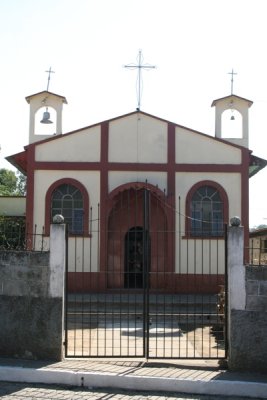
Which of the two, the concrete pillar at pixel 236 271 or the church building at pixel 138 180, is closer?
the concrete pillar at pixel 236 271

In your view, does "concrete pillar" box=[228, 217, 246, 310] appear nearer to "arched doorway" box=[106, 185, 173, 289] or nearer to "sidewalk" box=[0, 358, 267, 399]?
"sidewalk" box=[0, 358, 267, 399]

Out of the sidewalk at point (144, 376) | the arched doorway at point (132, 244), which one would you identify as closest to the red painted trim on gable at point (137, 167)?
the arched doorway at point (132, 244)

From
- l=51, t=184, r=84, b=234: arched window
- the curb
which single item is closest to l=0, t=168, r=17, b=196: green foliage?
l=51, t=184, r=84, b=234: arched window

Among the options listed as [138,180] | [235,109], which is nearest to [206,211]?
[138,180]

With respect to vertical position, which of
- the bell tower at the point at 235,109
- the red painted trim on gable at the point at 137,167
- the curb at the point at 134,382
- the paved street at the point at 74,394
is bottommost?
→ the paved street at the point at 74,394

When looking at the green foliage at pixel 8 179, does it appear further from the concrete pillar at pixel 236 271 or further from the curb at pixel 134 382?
the concrete pillar at pixel 236 271

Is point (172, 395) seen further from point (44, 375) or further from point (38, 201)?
point (38, 201)

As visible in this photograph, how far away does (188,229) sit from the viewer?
16609 mm

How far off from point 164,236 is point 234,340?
9.89 m

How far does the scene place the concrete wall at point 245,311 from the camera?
279 inches

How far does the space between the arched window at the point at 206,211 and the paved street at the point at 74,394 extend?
10.3m

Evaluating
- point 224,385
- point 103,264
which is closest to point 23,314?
point 224,385

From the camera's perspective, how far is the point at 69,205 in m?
16.9

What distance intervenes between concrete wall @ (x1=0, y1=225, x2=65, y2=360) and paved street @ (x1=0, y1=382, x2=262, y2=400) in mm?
835
